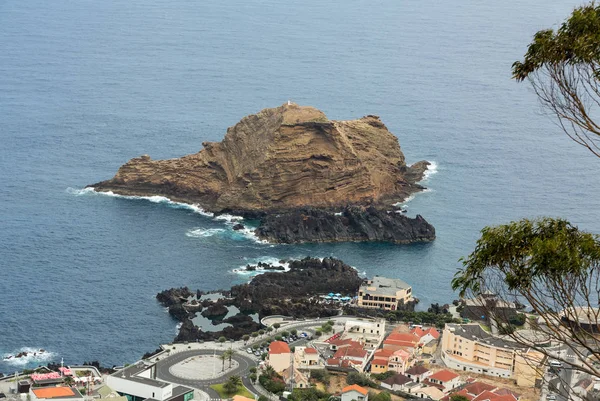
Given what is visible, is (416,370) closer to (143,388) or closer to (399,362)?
(399,362)

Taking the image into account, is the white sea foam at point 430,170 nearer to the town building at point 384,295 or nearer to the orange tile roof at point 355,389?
the town building at point 384,295

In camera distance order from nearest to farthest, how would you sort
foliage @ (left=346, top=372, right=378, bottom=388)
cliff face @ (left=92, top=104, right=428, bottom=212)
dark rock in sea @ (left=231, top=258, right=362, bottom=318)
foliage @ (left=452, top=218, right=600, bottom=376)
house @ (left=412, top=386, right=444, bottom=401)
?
foliage @ (left=452, top=218, right=600, bottom=376) → house @ (left=412, top=386, right=444, bottom=401) → foliage @ (left=346, top=372, right=378, bottom=388) → dark rock in sea @ (left=231, top=258, right=362, bottom=318) → cliff face @ (left=92, top=104, right=428, bottom=212)

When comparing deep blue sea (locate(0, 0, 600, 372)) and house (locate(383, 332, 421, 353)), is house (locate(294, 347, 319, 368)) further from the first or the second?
deep blue sea (locate(0, 0, 600, 372))

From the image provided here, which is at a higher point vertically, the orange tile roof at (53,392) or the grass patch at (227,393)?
the orange tile roof at (53,392)

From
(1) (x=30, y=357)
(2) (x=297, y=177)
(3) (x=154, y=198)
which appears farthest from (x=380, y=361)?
(3) (x=154, y=198)

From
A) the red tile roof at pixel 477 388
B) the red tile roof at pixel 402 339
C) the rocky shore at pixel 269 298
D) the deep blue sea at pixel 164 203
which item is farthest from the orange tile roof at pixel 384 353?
the deep blue sea at pixel 164 203

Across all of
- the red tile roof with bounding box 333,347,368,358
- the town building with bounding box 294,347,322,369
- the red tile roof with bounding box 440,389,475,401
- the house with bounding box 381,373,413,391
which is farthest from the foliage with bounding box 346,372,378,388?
the red tile roof with bounding box 440,389,475,401
